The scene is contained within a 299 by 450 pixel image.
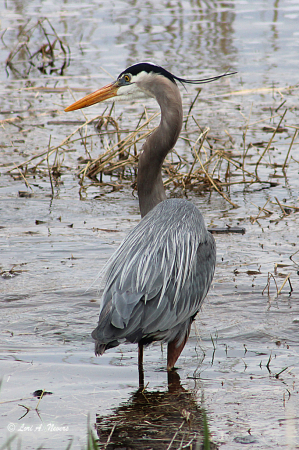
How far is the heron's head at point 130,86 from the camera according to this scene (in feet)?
16.9

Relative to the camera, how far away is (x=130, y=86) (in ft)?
17.3

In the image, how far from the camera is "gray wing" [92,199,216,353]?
377 centimetres

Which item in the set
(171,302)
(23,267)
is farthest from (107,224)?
(171,302)

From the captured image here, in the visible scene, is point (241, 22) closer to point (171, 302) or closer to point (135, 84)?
point (135, 84)

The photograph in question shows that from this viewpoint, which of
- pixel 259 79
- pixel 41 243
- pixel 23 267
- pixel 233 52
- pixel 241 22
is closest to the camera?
pixel 23 267

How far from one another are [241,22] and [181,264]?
468 inches

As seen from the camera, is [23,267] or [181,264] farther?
[23,267]

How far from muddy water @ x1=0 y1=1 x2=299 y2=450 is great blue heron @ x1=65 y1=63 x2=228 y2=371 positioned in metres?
0.35

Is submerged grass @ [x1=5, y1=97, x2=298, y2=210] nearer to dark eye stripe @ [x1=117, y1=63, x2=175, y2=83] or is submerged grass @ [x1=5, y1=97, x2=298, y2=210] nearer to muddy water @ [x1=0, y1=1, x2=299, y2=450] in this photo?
muddy water @ [x1=0, y1=1, x2=299, y2=450]

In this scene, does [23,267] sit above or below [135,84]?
below

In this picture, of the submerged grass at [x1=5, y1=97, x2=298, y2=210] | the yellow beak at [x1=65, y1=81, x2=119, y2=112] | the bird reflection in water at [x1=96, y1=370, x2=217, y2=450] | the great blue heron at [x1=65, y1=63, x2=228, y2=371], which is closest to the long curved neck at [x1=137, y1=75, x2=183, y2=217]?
the great blue heron at [x1=65, y1=63, x2=228, y2=371]

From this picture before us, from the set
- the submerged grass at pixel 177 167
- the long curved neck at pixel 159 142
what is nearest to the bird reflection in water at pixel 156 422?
the long curved neck at pixel 159 142

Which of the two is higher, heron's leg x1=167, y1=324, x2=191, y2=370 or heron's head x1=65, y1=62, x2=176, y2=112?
heron's head x1=65, y1=62, x2=176, y2=112

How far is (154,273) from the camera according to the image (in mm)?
4008
